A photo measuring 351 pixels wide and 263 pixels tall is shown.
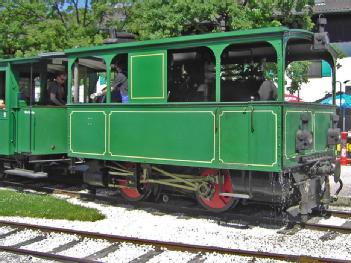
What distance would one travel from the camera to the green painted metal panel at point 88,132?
917 cm

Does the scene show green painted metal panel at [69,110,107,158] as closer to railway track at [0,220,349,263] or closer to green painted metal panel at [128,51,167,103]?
green painted metal panel at [128,51,167,103]

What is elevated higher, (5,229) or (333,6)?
(333,6)

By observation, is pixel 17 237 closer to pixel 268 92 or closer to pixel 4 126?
pixel 268 92

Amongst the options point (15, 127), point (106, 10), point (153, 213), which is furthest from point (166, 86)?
point (106, 10)

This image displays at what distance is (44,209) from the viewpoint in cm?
873

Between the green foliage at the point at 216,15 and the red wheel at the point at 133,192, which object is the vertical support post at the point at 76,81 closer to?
the red wheel at the point at 133,192

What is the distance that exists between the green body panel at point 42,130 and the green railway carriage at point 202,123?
0.02 m

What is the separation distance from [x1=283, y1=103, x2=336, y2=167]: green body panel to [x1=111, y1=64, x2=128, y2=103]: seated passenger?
121 inches

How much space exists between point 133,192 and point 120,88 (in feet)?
6.36

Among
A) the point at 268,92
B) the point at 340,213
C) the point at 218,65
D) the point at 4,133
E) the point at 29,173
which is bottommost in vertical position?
the point at 340,213

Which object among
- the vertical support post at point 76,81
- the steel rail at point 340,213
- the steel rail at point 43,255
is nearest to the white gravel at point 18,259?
the steel rail at point 43,255

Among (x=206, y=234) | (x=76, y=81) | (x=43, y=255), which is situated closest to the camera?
(x=43, y=255)

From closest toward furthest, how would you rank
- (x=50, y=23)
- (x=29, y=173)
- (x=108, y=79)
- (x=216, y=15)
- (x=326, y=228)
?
(x=326, y=228) → (x=108, y=79) → (x=29, y=173) → (x=216, y=15) → (x=50, y=23)

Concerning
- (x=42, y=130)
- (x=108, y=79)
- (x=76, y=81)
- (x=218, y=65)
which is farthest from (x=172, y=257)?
(x=42, y=130)
